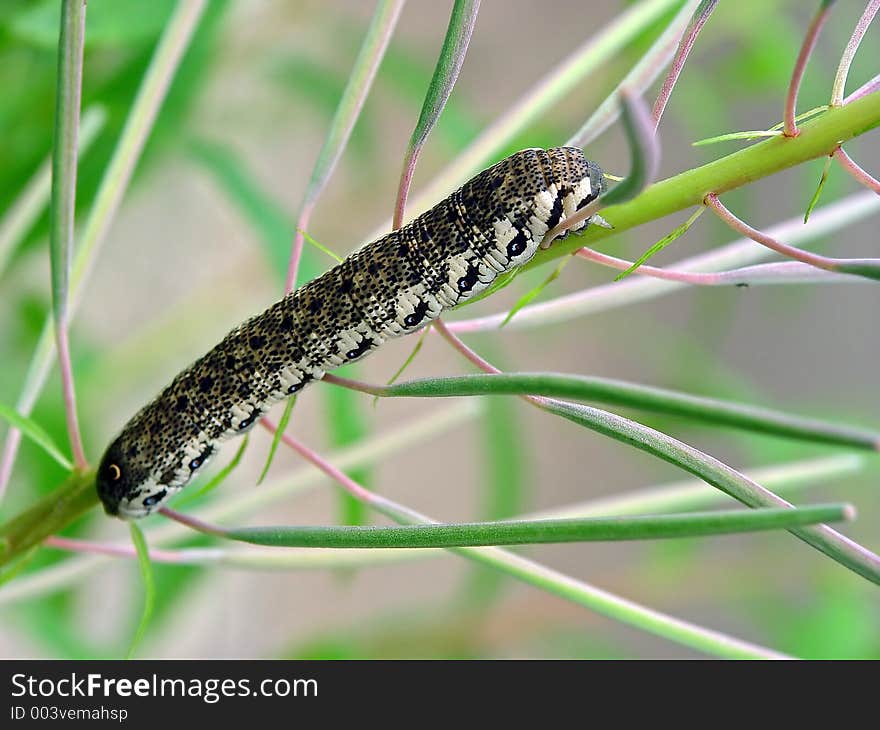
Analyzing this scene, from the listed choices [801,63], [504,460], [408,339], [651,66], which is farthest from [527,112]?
[408,339]

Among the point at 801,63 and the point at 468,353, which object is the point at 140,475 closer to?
the point at 468,353

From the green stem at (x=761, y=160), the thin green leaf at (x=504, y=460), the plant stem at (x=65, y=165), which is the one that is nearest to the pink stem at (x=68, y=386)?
the plant stem at (x=65, y=165)

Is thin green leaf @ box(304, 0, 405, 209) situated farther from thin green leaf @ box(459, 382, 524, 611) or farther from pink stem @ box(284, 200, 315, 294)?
thin green leaf @ box(459, 382, 524, 611)

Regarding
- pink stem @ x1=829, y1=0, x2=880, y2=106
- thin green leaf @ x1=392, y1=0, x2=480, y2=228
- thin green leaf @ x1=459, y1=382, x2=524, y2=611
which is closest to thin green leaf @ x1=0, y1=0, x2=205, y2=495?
thin green leaf @ x1=392, y1=0, x2=480, y2=228

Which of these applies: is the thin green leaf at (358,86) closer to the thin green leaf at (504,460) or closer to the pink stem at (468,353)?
the pink stem at (468,353)

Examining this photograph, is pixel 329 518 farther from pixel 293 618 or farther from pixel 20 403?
pixel 20 403
